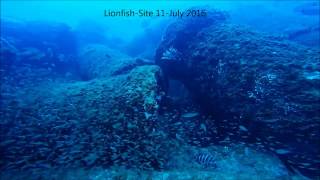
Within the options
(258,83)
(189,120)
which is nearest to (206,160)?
(189,120)

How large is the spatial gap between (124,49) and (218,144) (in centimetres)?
1745

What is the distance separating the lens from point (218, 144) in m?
7.68

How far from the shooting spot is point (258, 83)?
7.55m

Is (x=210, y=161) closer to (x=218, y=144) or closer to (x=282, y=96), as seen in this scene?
(x=218, y=144)

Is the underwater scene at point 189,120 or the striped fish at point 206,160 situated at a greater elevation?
the underwater scene at point 189,120

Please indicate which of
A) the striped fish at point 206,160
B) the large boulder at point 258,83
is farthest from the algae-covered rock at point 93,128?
the large boulder at point 258,83

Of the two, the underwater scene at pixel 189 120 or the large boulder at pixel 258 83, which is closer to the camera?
the underwater scene at pixel 189 120

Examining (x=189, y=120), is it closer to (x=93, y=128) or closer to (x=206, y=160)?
(x=206, y=160)

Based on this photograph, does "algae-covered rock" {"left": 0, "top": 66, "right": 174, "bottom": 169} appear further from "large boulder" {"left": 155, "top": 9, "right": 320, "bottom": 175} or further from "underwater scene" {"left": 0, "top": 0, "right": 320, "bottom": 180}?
"large boulder" {"left": 155, "top": 9, "right": 320, "bottom": 175}

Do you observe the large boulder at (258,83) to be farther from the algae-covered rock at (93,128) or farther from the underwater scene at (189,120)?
the algae-covered rock at (93,128)

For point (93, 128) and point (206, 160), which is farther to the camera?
point (93, 128)

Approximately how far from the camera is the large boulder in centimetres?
658

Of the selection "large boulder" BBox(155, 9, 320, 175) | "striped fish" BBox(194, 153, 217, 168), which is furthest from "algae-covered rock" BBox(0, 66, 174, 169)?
"large boulder" BBox(155, 9, 320, 175)

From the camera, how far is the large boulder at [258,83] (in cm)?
658
